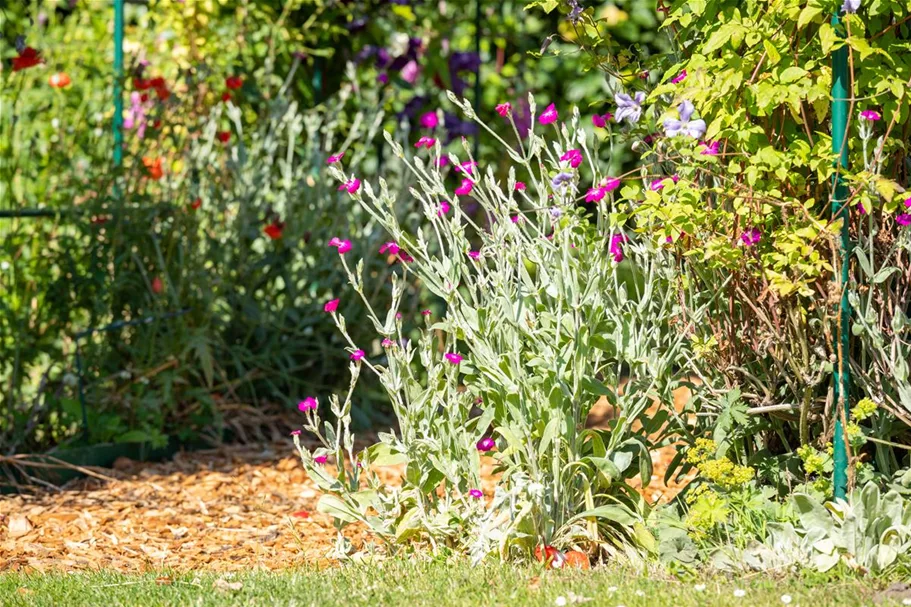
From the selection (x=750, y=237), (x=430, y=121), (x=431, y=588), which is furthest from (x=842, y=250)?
(x=430, y=121)

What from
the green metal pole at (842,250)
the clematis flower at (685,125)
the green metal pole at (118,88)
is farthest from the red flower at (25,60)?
the green metal pole at (842,250)

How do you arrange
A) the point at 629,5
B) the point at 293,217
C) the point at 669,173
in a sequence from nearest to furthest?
the point at 669,173 < the point at 293,217 < the point at 629,5

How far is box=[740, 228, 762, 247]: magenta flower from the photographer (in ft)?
9.57

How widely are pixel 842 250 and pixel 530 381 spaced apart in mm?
840

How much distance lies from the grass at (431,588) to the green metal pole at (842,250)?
305 mm

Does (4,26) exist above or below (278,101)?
above

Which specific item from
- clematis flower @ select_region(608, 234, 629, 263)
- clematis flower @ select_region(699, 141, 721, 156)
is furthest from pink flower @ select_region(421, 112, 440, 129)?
clematis flower @ select_region(699, 141, 721, 156)

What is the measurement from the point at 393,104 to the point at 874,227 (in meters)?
3.57

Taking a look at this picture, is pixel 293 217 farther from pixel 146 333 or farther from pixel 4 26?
pixel 4 26

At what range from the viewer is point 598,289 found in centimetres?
314

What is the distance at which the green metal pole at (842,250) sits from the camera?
2.84 m

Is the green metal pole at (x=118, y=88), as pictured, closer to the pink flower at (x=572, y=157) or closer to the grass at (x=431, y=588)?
the grass at (x=431, y=588)

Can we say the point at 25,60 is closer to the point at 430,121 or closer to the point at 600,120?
the point at 430,121

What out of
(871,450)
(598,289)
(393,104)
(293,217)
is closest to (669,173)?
(598,289)
